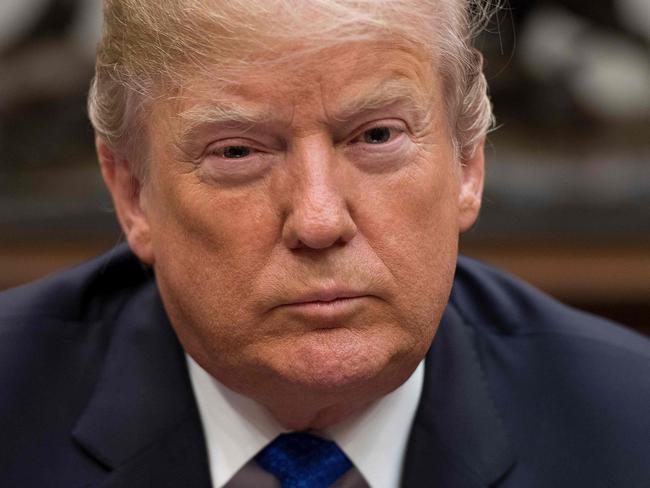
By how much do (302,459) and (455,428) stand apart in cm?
24

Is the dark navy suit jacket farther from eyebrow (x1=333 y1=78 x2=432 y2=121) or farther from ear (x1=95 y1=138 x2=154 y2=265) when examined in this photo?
eyebrow (x1=333 y1=78 x2=432 y2=121)

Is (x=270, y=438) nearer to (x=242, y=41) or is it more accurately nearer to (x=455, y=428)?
(x=455, y=428)

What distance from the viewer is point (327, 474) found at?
1.67m

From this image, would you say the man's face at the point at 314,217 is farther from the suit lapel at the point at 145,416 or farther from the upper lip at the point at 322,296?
the suit lapel at the point at 145,416

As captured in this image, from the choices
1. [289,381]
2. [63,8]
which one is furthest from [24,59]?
[289,381]

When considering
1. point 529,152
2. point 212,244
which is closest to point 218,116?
point 212,244

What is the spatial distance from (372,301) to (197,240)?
0.81 ft

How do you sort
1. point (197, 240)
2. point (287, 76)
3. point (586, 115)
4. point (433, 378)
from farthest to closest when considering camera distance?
point (586, 115) < point (433, 378) < point (197, 240) < point (287, 76)

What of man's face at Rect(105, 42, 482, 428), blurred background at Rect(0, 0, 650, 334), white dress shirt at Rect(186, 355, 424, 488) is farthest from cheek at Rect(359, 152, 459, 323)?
blurred background at Rect(0, 0, 650, 334)

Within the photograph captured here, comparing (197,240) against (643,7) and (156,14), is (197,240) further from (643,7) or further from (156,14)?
(643,7)

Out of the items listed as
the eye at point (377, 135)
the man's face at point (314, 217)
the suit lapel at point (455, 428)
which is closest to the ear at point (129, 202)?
the man's face at point (314, 217)

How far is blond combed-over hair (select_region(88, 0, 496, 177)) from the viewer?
1.45 metres

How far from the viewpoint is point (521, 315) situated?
6.35 feet

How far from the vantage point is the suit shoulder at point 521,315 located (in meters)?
1.91
